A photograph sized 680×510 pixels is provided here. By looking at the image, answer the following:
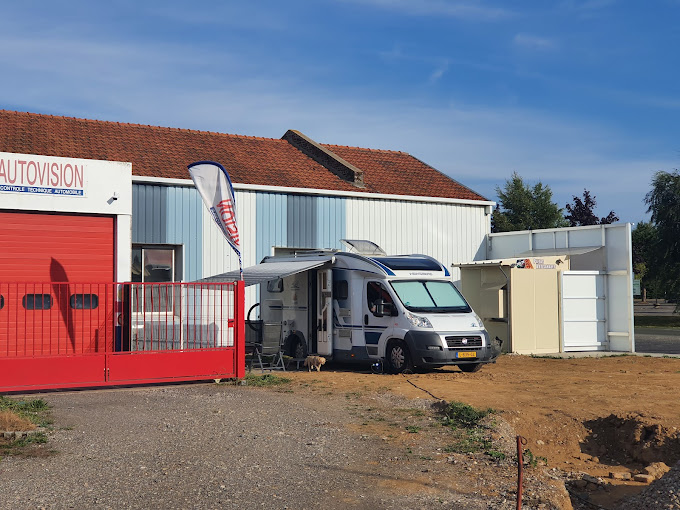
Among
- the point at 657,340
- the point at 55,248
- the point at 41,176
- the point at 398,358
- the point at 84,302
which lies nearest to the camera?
the point at 84,302

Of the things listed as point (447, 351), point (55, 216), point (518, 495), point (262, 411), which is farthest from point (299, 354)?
point (518, 495)

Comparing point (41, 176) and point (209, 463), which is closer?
point (209, 463)

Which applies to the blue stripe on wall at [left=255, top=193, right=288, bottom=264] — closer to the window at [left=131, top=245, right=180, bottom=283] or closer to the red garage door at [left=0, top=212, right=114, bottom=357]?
the window at [left=131, top=245, right=180, bottom=283]

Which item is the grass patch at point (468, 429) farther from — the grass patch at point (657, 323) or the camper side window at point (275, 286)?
the grass patch at point (657, 323)

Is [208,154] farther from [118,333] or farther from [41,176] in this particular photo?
[118,333]

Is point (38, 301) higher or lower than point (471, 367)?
higher

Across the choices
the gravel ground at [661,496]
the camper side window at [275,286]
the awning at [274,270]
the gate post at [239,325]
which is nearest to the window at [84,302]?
the gate post at [239,325]

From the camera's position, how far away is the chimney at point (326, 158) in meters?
26.0

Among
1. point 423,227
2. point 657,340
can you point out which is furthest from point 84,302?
point 657,340

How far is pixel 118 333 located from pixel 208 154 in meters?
10.8

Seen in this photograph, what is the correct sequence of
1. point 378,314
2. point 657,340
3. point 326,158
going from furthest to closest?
1. point 657,340
2. point 326,158
3. point 378,314

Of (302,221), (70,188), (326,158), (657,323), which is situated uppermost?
(326,158)

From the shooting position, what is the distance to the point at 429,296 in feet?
55.6

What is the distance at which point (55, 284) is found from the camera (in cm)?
1341
